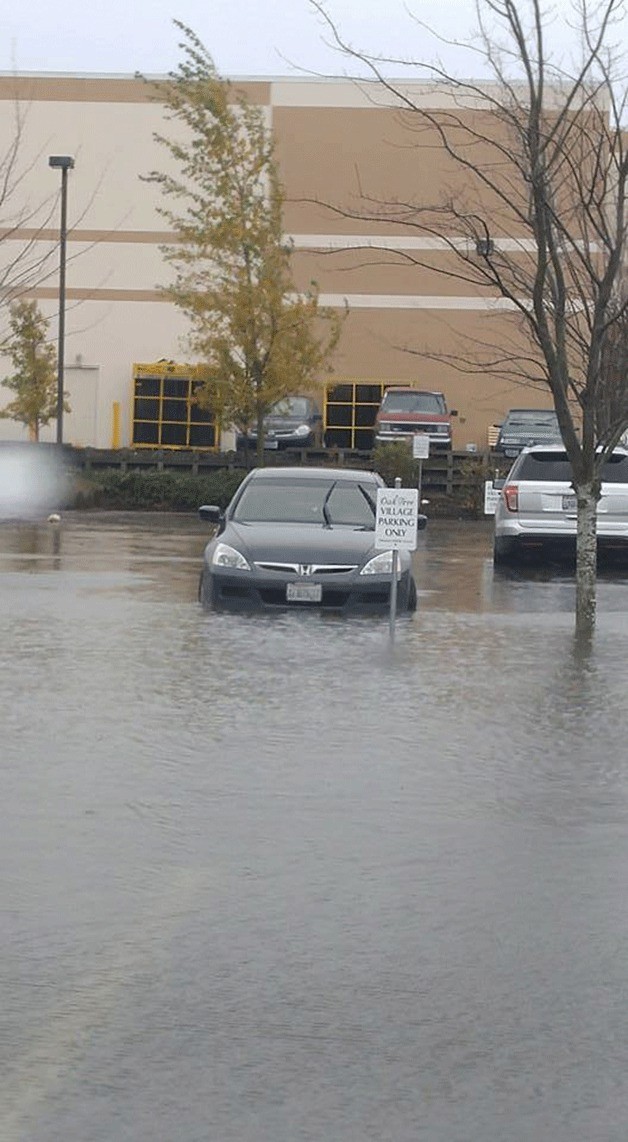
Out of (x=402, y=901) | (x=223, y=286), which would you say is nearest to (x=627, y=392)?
(x=402, y=901)

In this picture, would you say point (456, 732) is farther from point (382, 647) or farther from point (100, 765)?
point (382, 647)

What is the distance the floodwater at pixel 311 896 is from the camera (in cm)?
565

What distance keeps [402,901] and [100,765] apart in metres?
3.46

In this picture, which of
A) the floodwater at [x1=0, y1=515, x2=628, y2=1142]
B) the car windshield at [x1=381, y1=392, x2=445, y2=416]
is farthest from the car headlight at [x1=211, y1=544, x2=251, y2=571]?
the car windshield at [x1=381, y1=392, x2=445, y2=416]

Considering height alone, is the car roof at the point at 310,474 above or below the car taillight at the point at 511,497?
above

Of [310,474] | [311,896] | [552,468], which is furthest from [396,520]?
[311,896]

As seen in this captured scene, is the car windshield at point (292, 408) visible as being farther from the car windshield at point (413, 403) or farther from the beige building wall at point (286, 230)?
the beige building wall at point (286, 230)

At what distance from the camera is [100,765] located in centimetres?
1116

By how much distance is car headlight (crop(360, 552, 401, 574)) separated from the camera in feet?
62.7

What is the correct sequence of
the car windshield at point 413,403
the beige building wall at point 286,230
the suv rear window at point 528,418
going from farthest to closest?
1. the beige building wall at point 286,230
2. the car windshield at point 413,403
3. the suv rear window at point 528,418

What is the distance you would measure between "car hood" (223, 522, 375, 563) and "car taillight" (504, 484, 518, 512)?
22.1 feet

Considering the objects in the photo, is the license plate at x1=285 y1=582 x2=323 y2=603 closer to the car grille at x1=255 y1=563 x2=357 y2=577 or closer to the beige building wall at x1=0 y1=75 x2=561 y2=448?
the car grille at x1=255 y1=563 x2=357 y2=577

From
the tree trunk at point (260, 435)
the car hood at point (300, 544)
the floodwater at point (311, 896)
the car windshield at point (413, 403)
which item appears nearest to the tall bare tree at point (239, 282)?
the tree trunk at point (260, 435)

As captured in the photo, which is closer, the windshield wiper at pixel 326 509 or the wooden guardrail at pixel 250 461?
the windshield wiper at pixel 326 509
